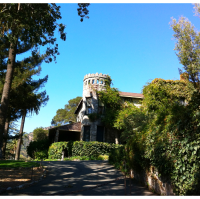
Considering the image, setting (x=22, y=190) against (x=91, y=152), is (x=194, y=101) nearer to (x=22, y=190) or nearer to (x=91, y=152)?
(x=22, y=190)

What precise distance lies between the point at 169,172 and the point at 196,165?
1.26 m

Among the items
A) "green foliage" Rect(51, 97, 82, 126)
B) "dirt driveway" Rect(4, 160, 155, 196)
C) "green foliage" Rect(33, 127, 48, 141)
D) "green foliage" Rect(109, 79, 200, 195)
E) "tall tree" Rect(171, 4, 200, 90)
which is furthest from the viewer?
"green foliage" Rect(51, 97, 82, 126)

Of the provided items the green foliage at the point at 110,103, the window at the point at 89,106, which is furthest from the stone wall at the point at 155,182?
the window at the point at 89,106

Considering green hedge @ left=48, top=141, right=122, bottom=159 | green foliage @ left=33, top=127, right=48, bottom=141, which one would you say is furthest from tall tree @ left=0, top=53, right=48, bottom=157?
green foliage @ left=33, top=127, right=48, bottom=141

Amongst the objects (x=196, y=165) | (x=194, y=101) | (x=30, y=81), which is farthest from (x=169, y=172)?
(x=30, y=81)

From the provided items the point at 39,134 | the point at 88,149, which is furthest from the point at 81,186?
the point at 39,134

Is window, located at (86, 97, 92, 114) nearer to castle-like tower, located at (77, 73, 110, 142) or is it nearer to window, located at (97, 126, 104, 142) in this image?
castle-like tower, located at (77, 73, 110, 142)

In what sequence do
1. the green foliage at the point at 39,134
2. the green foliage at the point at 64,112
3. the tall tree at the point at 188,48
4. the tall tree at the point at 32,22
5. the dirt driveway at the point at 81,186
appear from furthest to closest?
the green foliage at the point at 64,112, the green foliage at the point at 39,134, the tall tree at the point at 188,48, the tall tree at the point at 32,22, the dirt driveway at the point at 81,186

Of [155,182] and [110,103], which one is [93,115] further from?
[155,182]

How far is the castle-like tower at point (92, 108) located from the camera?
24.9m

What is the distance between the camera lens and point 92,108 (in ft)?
84.3

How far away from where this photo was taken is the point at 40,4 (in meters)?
10.2

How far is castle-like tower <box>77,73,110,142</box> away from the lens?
24.9m

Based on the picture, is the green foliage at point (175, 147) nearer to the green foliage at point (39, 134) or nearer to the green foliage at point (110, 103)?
the green foliage at point (110, 103)
